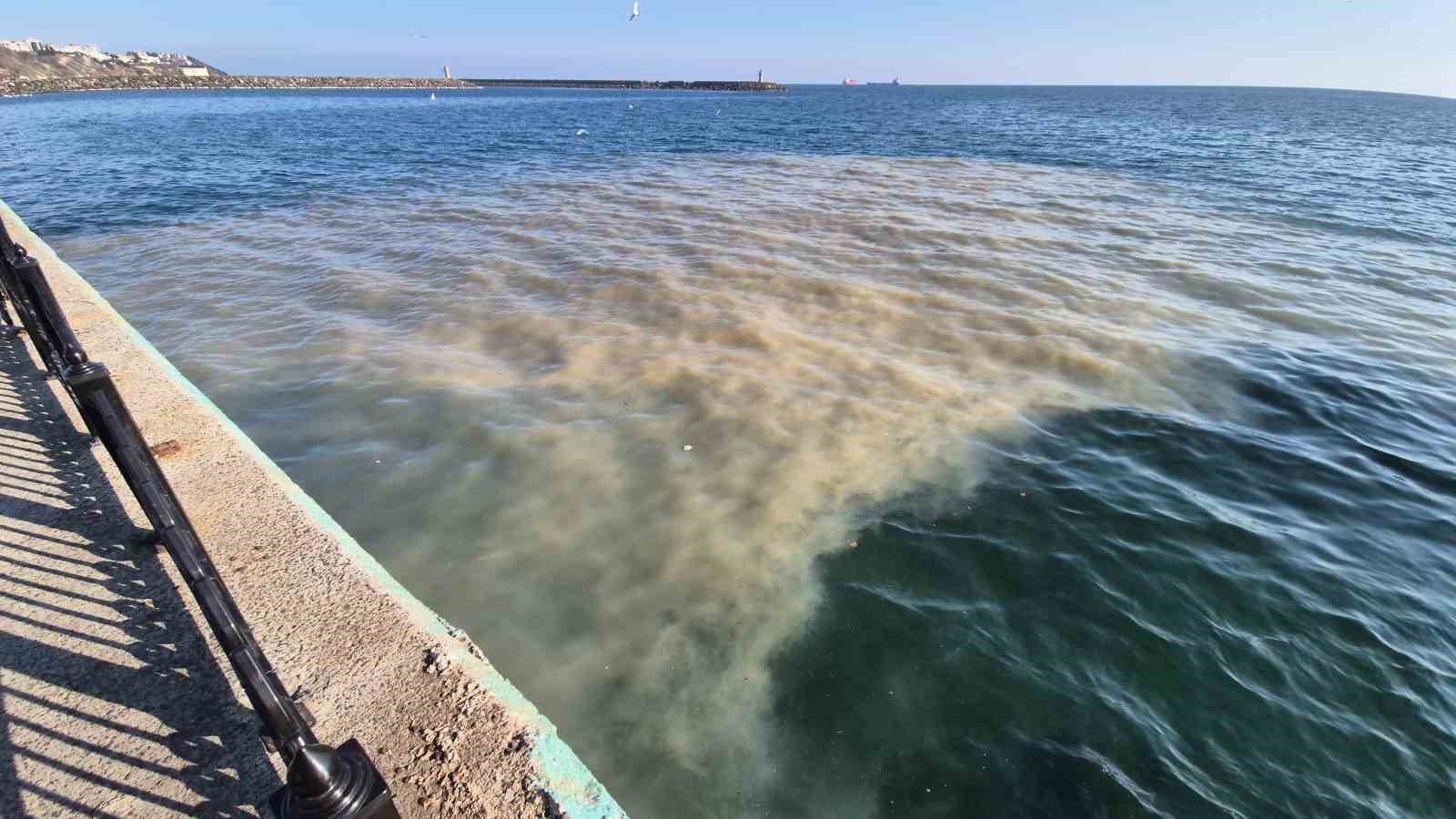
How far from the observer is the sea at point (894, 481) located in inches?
137

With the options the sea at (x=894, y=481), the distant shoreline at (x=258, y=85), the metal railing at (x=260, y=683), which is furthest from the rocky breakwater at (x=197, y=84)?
the metal railing at (x=260, y=683)

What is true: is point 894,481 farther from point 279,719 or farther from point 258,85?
point 258,85

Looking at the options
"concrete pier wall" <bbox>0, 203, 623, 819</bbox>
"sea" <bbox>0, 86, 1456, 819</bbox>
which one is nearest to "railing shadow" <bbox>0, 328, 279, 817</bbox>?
"concrete pier wall" <bbox>0, 203, 623, 819</bbox>

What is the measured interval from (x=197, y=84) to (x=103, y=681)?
16793 cm

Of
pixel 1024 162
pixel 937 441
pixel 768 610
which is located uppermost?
pixel 1024 162

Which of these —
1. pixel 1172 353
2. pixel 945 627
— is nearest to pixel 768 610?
pixel 945 627

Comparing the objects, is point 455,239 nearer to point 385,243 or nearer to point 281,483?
point 385,243

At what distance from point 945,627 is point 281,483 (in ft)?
13.3

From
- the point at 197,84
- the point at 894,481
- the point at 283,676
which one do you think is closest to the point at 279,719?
the point at 283,676

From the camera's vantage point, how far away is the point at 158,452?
155 inches

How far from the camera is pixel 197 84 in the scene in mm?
125062

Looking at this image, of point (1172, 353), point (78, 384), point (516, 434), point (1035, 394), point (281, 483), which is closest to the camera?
point (78, 384)

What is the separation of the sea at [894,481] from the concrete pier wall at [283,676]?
96 cm

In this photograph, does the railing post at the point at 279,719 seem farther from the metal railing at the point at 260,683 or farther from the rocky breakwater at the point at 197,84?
the rocky breakwater at the point at 197,84
